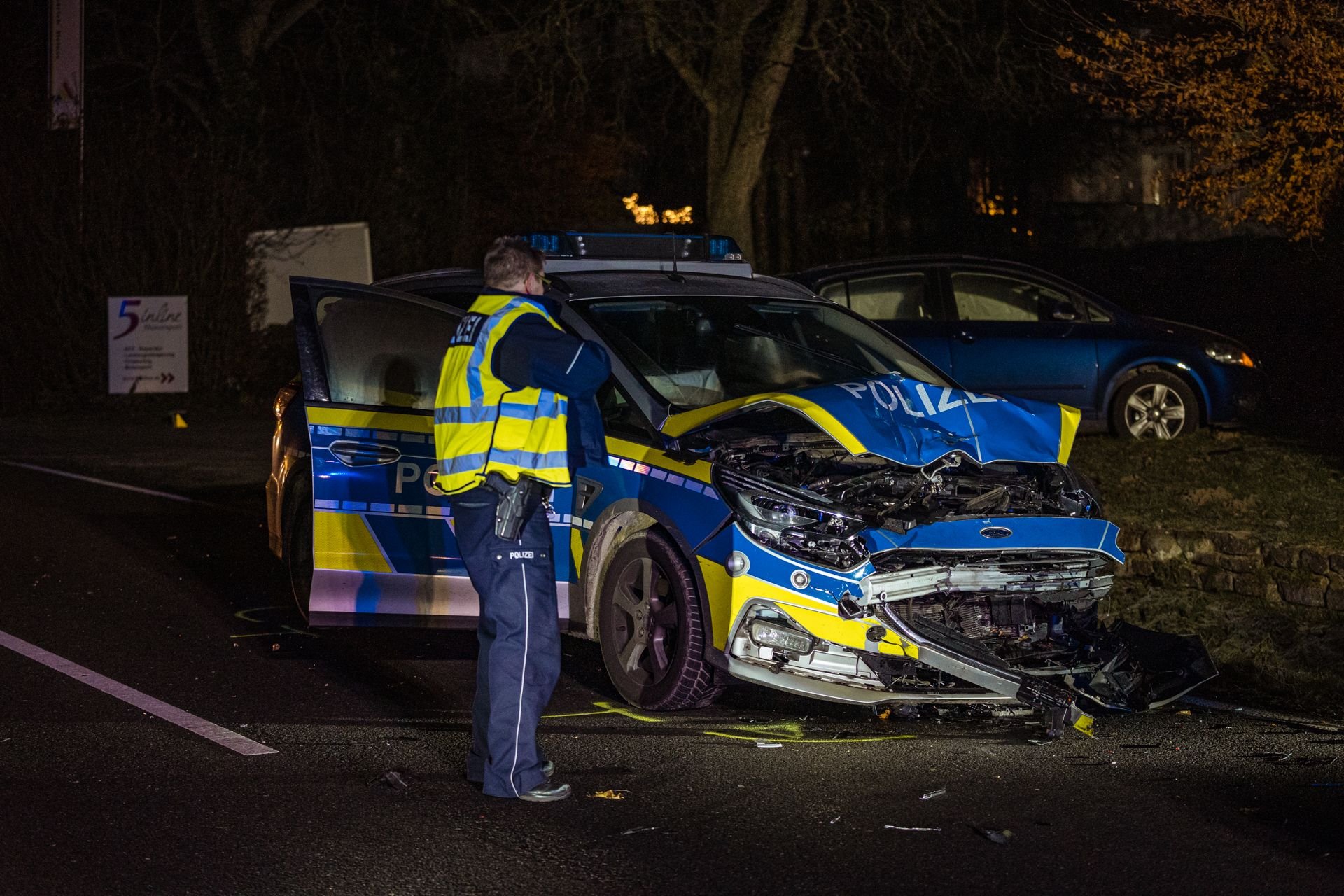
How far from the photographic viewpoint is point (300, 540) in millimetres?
8625

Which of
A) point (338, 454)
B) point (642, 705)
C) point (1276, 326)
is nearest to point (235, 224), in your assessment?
point (1276, 326)

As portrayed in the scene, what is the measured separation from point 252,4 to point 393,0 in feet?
7.71

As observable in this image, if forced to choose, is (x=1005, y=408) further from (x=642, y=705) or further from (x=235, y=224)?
(x=235, y=224)

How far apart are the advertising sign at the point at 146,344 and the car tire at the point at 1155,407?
12104mm

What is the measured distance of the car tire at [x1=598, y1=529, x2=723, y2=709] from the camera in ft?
21.6

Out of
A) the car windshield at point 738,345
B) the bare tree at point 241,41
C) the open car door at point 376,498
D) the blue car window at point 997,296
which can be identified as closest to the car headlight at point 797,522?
the car windshield at point 738,345

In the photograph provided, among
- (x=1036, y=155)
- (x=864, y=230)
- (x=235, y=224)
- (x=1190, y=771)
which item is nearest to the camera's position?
(x=1190, y=771)

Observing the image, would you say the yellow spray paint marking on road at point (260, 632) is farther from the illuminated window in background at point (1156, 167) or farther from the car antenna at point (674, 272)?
the illuminated window in background at point (1156, 167)

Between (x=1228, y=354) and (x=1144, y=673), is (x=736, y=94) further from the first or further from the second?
(x=1144, y=673)

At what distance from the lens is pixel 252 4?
96.6 feet

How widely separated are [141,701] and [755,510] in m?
2.69

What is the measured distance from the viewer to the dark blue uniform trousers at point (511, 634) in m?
5.56

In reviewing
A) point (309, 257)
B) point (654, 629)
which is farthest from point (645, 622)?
point (309, 257)

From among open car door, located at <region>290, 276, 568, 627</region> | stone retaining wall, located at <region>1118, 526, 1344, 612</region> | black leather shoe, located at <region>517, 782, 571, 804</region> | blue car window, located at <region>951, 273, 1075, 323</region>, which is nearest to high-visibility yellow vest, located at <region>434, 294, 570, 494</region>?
black leather shoe, located at <region>517, 782, 571, 804</region>
